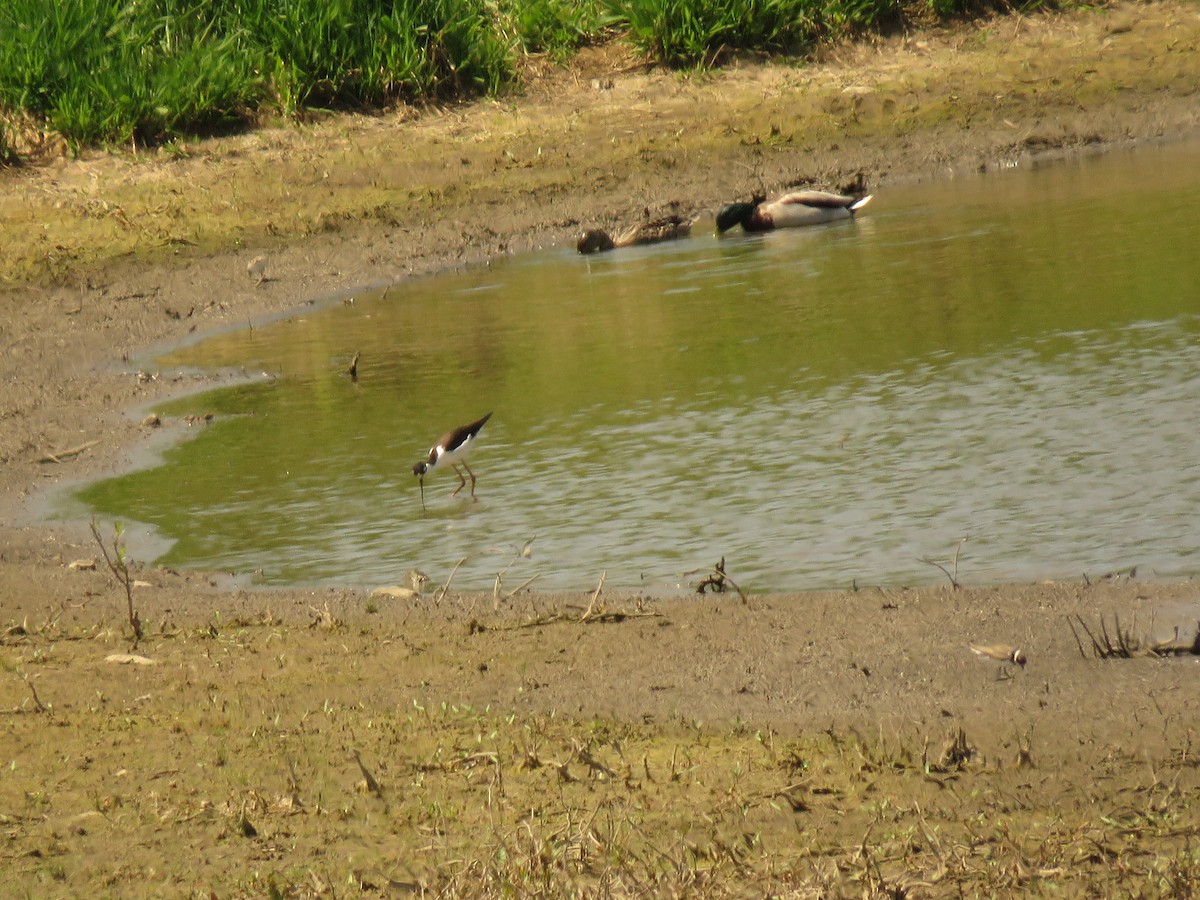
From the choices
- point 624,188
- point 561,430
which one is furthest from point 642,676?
point 624,188

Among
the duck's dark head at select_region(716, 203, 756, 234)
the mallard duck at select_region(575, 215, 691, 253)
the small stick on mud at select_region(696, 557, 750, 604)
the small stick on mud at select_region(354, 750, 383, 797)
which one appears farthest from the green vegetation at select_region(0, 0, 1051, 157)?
the small stick on mud at select_region(354, 750, 383, 797)

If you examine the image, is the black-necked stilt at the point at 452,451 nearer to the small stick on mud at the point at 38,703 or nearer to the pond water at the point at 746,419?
the pond water at the point at 746,419

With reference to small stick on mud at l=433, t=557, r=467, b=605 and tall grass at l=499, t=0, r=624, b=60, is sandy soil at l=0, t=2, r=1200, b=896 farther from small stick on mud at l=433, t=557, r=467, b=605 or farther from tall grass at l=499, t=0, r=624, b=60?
tall grass at l=499, t=0, r=624, b=60

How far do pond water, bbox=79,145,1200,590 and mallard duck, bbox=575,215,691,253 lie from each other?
552 millimetres

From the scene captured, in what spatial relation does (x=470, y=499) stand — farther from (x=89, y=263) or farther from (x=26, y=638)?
(x=89, y=263)

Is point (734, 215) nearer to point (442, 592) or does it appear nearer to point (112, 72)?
point (112, 72)

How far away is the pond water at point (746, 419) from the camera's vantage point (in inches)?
255

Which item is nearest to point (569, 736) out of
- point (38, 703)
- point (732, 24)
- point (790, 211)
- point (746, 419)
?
point (38, 703)

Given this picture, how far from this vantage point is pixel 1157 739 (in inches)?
162

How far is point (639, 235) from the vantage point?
14.0 m

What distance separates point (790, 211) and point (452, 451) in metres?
7.10

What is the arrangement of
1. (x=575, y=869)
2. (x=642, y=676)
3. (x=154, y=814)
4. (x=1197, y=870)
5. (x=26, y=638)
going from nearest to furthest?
(x=1197, y=870) → (x=575, y=869) → (x=154, y=814) → (x=642, y=676) → (x=26, y=638)

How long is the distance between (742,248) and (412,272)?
2.69m

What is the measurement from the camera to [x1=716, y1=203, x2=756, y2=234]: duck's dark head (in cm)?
1373
